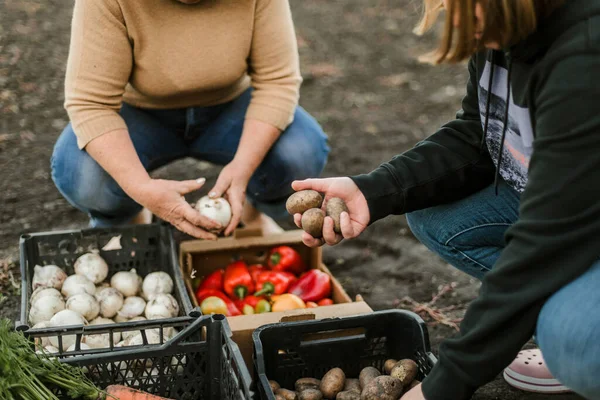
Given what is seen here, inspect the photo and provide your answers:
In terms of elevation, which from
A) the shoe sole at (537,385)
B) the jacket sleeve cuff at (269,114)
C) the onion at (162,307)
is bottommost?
the shoe sole at (537,385)

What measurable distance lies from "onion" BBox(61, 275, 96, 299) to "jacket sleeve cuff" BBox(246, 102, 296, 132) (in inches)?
32.5

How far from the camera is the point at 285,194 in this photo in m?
3.04

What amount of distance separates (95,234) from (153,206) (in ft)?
0.93

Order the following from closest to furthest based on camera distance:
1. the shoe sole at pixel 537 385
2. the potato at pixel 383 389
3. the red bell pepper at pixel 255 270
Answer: the potato at pixel 383 389 < the shoe sole at pixel 537 385 < the red bell pepper at pixel 255 270

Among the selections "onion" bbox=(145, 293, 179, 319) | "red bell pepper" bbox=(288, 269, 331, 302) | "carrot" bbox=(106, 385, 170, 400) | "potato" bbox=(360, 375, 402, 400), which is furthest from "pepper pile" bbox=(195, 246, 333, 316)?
"carrot" bbox=(106, 385, 170, 400)

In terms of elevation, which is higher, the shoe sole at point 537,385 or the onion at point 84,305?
the onion at point 84,305

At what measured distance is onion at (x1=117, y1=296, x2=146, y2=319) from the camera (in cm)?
254

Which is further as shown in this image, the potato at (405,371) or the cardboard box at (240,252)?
the cardboard box at (240,252)

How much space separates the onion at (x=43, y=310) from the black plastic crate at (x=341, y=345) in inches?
28.1

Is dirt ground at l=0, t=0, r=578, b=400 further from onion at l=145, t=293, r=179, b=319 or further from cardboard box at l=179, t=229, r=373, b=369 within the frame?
onion at l=145, t=293, r=179, b=319

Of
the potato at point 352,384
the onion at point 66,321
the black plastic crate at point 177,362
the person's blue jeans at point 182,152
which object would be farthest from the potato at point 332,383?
the person's blue jeans at point 182,152

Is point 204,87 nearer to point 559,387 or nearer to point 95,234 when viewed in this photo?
point 95,234

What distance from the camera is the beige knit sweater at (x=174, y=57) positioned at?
2.49 meters

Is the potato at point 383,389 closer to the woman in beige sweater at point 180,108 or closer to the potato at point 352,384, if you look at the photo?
the potato at point 352,384
